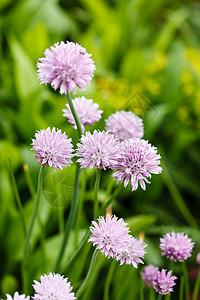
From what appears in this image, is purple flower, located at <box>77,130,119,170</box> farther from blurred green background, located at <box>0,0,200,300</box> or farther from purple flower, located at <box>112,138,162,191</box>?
blurred green background, located at <box>0,0,200,300</box>

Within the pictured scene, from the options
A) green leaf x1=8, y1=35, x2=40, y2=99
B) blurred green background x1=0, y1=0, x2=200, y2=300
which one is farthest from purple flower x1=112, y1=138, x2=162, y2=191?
green leaf x1=8, y1=35, x2=40, y2=99

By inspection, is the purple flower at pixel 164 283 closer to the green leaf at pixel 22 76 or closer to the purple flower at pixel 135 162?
the purple flower at pixel 135 162

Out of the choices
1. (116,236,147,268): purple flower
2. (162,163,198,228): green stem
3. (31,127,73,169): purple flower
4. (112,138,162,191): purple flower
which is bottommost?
(116,236,147,268): purple flower

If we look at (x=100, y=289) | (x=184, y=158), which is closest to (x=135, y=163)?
(x=100, y=289)

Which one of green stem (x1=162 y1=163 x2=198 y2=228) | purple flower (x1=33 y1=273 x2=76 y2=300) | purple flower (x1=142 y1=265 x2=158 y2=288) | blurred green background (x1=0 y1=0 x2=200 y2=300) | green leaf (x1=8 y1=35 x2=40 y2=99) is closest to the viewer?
purple flower (x1=33 y1=273 x2=76 y2=300)

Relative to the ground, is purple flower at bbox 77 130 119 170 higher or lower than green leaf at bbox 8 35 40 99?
lower

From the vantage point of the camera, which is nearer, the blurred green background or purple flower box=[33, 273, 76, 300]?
purple flower box=[33, 273, 76, 300]

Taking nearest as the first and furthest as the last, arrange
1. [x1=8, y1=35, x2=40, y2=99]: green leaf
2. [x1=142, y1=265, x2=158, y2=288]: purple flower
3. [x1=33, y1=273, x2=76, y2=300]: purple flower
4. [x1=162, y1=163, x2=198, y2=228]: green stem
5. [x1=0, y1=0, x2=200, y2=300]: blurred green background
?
1. [x1=33, y1=273, x2=76, y2=300]: purple flower
2. [x1=142, y1=265, x2=158, y2=288]: purple flower
3. [x1=0, y1=0, x2=200, y2=300]: blurred green background
4. [x1=162, y1=163, x2=198, y2=228]: green stem
5. [x1=8, y1=35, x2=40, y2=99]: green leaf

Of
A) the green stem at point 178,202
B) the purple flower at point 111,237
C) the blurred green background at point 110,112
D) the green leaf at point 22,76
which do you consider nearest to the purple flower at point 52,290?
the purple flower at point 111,237
